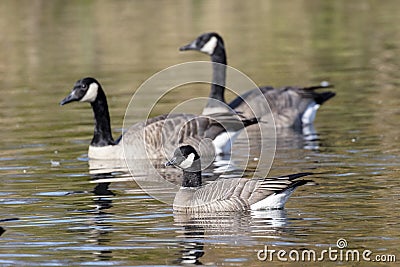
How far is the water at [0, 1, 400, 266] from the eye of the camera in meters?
9.28

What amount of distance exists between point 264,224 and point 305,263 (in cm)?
142

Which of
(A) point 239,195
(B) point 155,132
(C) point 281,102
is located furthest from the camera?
(C) point 281,102

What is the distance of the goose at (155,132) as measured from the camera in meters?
14.4

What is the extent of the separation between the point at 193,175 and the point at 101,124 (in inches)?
173

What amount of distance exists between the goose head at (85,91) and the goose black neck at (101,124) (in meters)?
0.07

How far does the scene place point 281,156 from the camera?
1398cm

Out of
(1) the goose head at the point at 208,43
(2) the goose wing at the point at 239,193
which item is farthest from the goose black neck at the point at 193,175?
(1) the goose head at the point at 208,43

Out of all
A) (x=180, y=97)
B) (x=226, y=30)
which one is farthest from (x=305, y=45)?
(x=180, y=97)

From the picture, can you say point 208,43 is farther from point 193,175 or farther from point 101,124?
point 193,175

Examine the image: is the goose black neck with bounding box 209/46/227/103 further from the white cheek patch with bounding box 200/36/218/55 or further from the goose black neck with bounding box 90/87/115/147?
the goose black neck with bounding box 90/87/115/147

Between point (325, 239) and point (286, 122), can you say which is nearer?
point (325, 239)

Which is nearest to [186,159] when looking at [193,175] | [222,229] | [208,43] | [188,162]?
[188,162]

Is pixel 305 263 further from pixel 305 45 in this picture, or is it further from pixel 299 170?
pixel 305 45

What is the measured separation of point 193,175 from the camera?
424 inches
